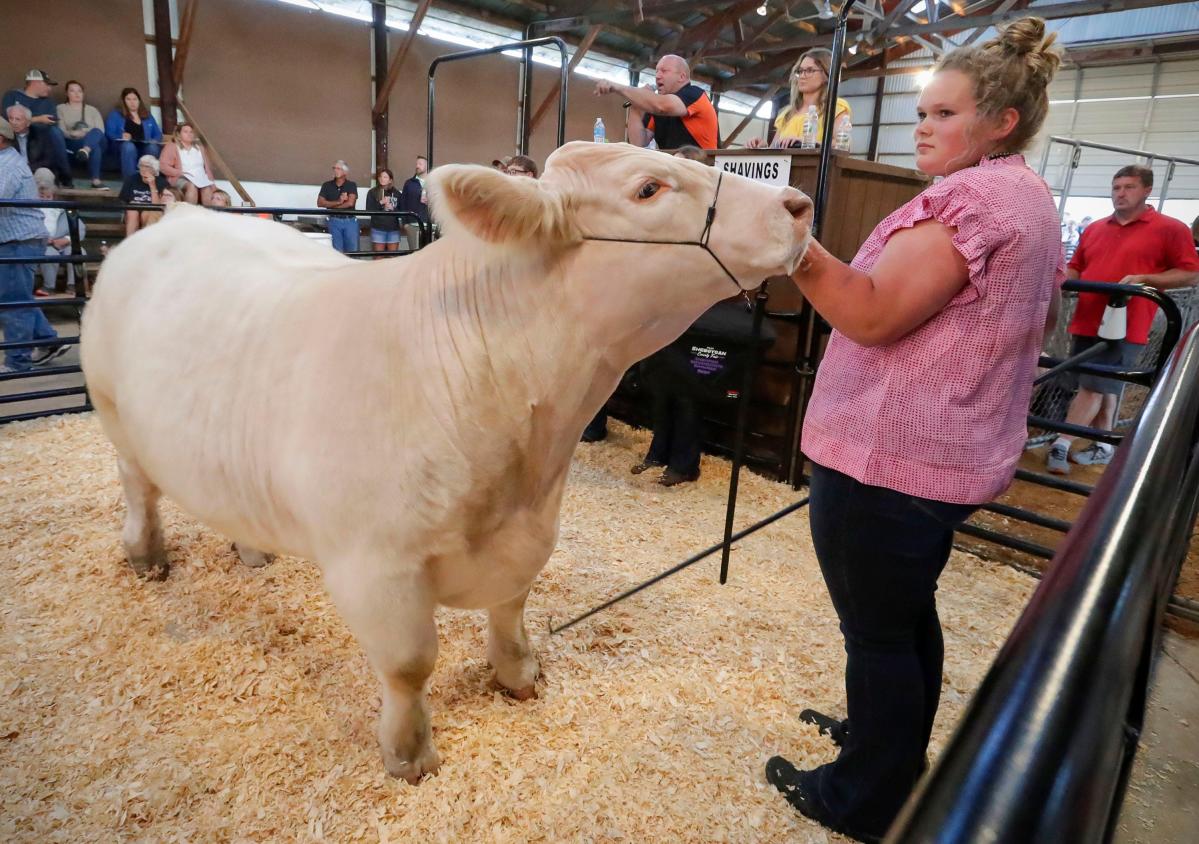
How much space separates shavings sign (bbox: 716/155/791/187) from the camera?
4.02 meters

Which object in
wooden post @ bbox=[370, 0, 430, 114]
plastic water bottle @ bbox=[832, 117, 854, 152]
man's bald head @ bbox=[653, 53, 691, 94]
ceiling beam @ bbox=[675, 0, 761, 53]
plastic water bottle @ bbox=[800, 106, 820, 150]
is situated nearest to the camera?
plastic water bottle @ bbox=[832, 117, 854, 152]

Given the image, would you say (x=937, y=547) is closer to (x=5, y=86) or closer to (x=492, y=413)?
(x=492, y=413)

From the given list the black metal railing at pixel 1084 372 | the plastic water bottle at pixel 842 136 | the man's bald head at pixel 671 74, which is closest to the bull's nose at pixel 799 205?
the black metal railing at pixel 1084 372

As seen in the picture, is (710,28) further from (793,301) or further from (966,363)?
(966,363)

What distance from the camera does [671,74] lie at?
190 inches

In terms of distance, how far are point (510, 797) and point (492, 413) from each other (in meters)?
1.10

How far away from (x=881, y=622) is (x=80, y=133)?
1200 cm

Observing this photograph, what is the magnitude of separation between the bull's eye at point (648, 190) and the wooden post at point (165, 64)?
12357 mm

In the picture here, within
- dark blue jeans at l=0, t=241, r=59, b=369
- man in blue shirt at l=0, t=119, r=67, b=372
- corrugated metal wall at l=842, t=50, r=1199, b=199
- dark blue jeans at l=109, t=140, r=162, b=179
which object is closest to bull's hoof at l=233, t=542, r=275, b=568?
man in blue shirt at l=0, t=119, r=67, b=372

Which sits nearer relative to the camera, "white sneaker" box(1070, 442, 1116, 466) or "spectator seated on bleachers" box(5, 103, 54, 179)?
"white sneaker" box(1070, 442, 1116, 466)

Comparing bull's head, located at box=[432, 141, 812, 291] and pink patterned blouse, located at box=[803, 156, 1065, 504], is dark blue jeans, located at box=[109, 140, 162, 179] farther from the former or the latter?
pink patterned blouse, located at box=[803, 156, 1065, 504]

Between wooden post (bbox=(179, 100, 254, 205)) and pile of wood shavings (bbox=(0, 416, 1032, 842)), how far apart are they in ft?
30.9

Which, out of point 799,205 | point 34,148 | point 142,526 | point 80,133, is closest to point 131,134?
point 80,133

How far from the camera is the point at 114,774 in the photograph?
1.88 metres
